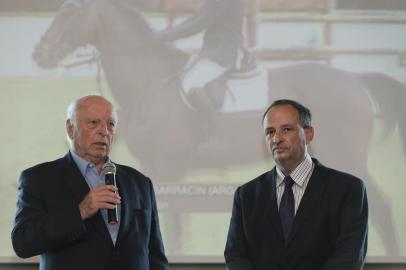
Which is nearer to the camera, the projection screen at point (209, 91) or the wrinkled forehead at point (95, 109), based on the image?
the wrinkled forehead at point (95, 109)

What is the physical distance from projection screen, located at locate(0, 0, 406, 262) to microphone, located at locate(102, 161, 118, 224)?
1411 millimetres

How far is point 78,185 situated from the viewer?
3.04 metres

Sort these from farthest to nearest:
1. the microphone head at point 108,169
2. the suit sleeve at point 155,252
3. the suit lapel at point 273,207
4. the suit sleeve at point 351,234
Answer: the suit sleeve at point 155,252, the suit lapel at point 273,207, the suit sleeve at point 351,234, the microphone head at point 108,169

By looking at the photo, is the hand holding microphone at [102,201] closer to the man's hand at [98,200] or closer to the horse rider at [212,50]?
the man's hand at [98,200]

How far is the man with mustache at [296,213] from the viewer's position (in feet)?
10.2

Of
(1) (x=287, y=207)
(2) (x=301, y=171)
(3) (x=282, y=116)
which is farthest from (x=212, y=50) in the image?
(1) (x=287, y=207)

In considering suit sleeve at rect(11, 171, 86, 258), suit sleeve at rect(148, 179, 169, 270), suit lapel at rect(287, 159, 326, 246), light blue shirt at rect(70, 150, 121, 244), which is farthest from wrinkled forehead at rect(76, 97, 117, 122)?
suit lapel at rect(287, 159, 326, 246)

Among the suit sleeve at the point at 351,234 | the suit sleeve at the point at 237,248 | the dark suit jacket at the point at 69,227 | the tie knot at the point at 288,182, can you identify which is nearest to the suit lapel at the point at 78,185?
the dark suit jacket at the point at 69,227

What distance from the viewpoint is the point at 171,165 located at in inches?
173

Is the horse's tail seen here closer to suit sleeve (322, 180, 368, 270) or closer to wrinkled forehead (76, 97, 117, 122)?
suit sleeve (322, 180, 368, 270)

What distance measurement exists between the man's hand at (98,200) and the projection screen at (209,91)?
5.01 ft

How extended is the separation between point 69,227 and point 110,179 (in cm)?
27

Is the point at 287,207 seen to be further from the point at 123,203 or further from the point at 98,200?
the point at 98,200

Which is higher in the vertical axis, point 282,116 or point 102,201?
point 282,116
